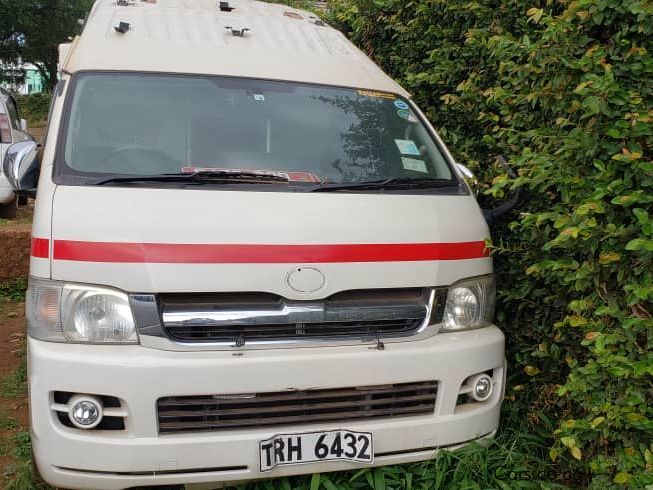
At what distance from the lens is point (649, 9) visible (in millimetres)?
2283

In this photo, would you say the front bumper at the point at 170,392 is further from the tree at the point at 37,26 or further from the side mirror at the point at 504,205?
the tree at the point at 37,26

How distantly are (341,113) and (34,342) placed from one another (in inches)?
75.3

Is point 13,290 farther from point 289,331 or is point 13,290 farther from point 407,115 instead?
point 289,331

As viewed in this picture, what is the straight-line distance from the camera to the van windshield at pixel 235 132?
2912 millimetres

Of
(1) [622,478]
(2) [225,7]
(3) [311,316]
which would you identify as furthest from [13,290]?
(1) [622,478]

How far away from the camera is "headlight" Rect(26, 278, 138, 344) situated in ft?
7.91

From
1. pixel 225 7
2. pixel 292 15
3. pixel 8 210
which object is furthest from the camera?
pixel 8 210

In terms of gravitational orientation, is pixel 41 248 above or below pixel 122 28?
below

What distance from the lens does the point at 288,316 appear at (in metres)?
2.50

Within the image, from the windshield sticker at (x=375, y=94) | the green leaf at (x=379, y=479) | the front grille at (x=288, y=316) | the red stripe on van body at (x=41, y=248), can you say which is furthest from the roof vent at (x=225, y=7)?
the green leaf at (x=379, y=479)

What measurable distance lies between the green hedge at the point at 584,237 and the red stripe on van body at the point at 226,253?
2.30 feet

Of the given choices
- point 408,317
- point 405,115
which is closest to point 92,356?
point 408,317

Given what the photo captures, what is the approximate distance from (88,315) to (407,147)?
188cm

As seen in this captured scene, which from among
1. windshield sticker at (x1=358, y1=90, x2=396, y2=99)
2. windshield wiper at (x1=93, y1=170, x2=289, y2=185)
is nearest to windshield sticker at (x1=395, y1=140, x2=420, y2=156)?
windshield sticker at (x1=358, y1=90, x2=396, y2=99)
